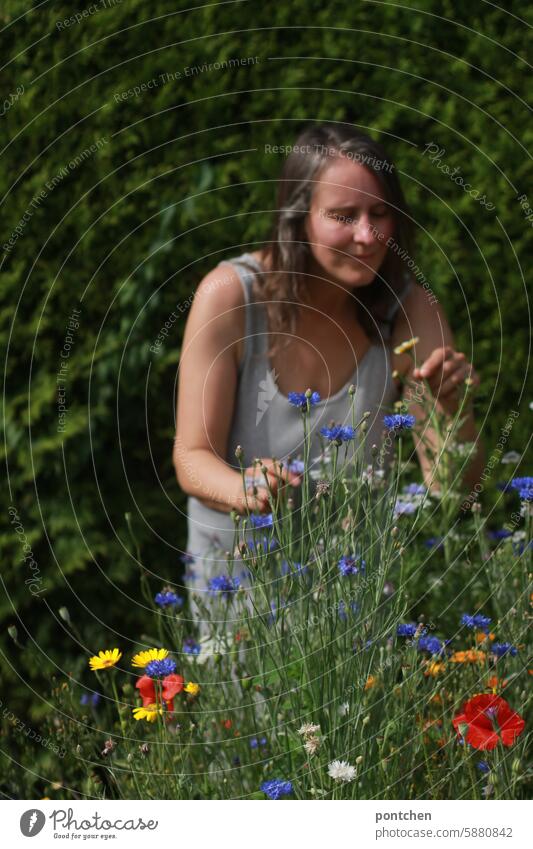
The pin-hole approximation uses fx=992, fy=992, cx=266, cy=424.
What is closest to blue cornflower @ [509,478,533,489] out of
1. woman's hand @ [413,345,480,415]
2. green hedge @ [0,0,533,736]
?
woman's hand @ [413,345,480,415]

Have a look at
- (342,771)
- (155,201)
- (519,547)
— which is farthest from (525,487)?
(155,201)

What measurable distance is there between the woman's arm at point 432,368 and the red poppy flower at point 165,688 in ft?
2.48

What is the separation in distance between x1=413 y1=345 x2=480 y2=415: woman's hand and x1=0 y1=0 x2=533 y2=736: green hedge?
2.57ft

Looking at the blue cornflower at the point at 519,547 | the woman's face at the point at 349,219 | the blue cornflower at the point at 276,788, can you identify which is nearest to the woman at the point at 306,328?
the woman's face at the point at 349,219

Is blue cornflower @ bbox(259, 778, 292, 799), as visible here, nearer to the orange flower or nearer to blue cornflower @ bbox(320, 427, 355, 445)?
the orange flower

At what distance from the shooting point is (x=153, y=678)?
1.72m

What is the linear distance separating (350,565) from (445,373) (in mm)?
706

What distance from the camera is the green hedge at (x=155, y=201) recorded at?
314cm

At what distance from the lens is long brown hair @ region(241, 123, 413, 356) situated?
8.12 feet

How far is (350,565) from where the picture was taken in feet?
5.59

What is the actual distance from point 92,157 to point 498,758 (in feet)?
7.61

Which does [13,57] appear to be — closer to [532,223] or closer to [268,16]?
[268,16]

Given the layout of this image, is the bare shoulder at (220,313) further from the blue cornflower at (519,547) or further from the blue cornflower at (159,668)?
the blue cornflower at (159,668)
